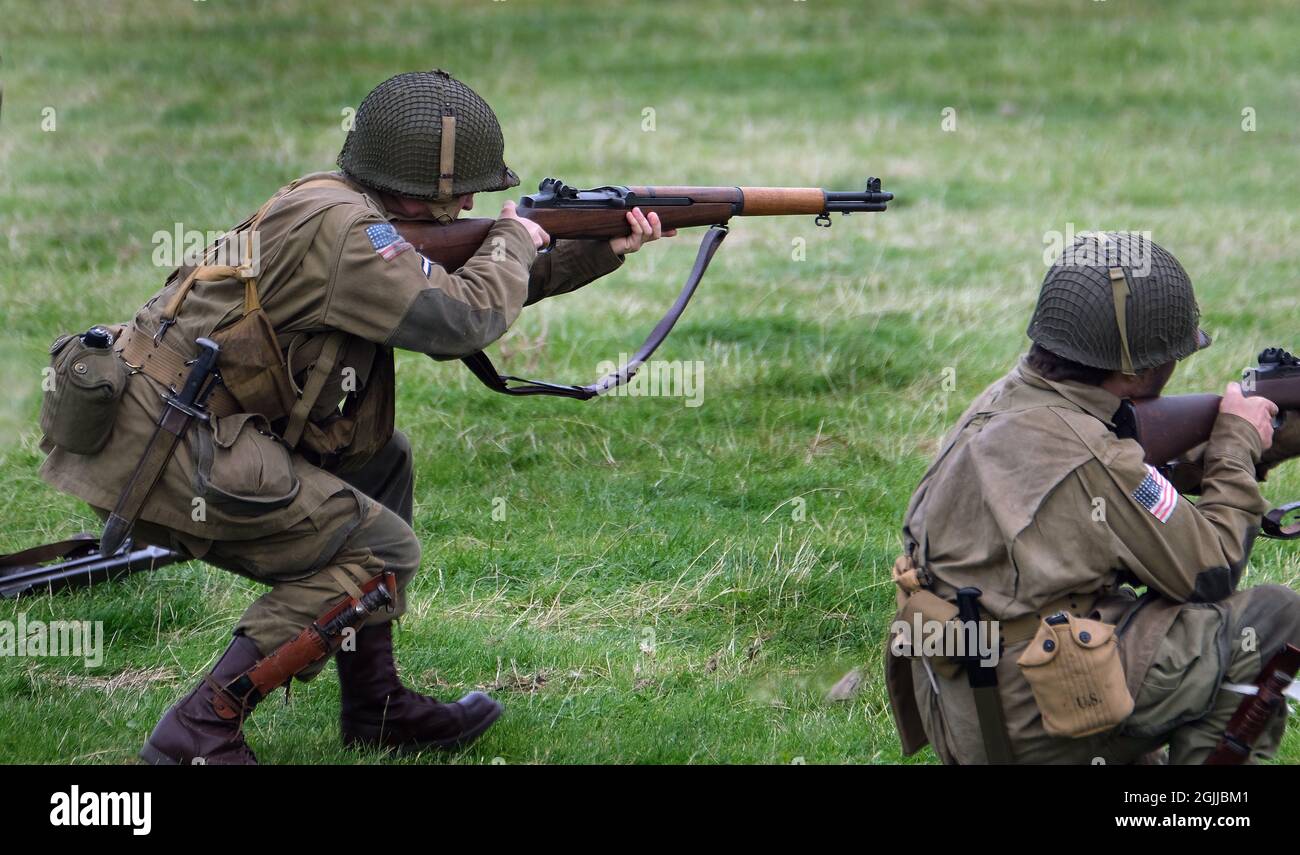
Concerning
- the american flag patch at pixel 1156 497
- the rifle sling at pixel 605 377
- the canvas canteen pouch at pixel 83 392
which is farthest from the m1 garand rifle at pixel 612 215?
the american flag patch at pixel 1156 497

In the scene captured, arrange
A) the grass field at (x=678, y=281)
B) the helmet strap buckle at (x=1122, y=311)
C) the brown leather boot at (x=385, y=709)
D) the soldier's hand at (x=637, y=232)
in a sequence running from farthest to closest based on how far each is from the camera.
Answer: the grass field at (x=678, y=281) → the soldier's hand at (x=637, y=232) → the brown leather boot at (x=385, y=709) → the helmet strap buckle at (x=1122, y=311)

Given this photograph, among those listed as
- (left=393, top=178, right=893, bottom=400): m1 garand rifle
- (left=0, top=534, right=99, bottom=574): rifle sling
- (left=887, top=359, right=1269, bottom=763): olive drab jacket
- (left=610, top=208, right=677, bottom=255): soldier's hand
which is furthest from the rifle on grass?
(left=887, top=359, right=1269, bottom=763): olive drab jacket

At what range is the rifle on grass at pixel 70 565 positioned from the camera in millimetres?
6449

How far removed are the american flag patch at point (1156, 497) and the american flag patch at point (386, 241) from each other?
2296 millimetres

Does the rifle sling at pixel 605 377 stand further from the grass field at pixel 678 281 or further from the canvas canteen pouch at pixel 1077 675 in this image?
the canvas canteen pouch at pixel 1077 675

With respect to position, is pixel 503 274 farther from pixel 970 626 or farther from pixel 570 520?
pixel 570 520

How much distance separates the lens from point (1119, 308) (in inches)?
173

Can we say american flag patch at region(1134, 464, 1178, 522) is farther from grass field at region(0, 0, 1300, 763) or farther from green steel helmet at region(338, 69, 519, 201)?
green steel helmet at region(338, 69, 519, 201)

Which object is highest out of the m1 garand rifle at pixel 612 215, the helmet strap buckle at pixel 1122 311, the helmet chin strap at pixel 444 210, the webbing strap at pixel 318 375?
the helmet chin strap at pixel 444 210

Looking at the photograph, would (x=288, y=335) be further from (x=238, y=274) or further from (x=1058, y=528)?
(x=1058, y=528)

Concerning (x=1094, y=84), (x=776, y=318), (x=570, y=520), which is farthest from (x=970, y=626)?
(x=1094, y=84)

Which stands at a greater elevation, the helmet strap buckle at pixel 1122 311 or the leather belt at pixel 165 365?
A: the helmet strap buckle at pixel 1122 311

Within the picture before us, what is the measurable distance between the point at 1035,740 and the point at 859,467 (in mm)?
3531

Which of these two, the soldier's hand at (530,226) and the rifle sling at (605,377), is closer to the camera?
the soldier's hand at (530,226)
